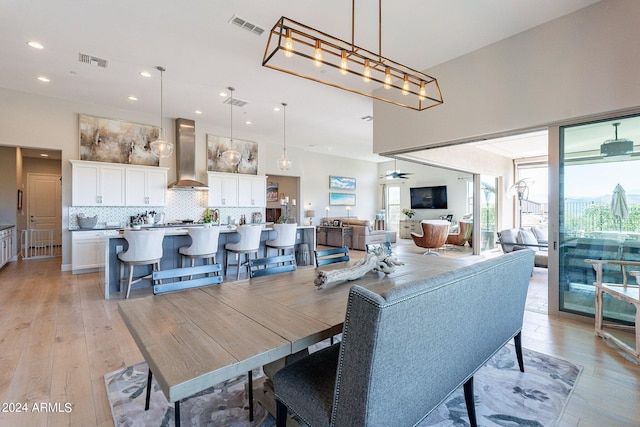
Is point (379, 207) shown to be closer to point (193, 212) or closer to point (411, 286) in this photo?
point (193, 212)

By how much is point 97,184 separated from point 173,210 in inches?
61.0

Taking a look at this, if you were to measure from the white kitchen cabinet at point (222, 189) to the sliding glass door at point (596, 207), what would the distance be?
661cm

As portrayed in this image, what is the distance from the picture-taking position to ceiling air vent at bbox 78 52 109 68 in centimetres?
398

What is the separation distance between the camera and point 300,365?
1412mm

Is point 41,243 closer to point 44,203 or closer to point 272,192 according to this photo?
point 44,203

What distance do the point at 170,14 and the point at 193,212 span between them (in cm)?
483

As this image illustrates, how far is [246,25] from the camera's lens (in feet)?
10.7

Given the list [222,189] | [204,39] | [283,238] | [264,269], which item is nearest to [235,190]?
[222,189]

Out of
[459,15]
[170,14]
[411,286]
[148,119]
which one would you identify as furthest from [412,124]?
[148,119]

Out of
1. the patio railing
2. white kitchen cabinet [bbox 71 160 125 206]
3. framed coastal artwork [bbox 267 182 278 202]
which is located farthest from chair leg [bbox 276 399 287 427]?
framed coastal artwork [bbox 267 182 278 202]

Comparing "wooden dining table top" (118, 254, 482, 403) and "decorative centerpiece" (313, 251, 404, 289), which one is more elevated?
"decorative centerpiece" (313, 251, 404, 289)

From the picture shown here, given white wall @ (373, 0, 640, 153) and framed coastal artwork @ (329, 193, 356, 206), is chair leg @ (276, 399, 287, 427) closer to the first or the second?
white wall @ (373, 0, 640, 153)

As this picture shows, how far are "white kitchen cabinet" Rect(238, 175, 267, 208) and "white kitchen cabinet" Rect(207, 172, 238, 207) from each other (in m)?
0.14

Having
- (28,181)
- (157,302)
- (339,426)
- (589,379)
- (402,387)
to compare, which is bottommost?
(589,379)
